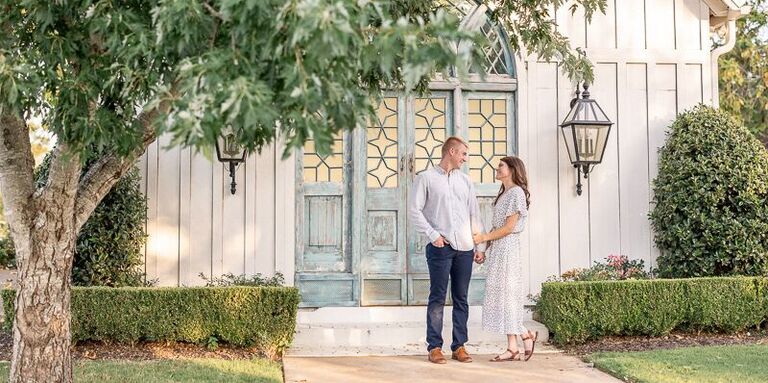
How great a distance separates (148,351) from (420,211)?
2.57 metres

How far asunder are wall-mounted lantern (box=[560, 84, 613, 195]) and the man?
228cm

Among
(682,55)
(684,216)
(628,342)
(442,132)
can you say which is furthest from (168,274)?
(682,55)

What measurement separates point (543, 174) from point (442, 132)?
1.14 m

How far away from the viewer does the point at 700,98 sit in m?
8.64

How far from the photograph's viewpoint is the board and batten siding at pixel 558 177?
811 cm

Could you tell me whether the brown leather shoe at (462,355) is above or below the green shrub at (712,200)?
below

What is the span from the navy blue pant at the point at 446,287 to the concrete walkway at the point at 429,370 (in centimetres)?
23

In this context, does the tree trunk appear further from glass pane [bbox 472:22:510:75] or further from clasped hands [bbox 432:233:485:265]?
glass pane [bbox 472:22:510:75]

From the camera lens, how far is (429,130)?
848 centimetres

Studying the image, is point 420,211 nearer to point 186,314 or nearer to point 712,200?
point 186,314

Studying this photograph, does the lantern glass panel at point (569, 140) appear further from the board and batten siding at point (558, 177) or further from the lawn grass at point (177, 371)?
the lawn grass at point (177, 371)

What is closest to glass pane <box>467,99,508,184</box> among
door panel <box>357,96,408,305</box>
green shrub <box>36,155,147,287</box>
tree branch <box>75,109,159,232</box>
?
→ door panel <box>357,96,408,305</box>

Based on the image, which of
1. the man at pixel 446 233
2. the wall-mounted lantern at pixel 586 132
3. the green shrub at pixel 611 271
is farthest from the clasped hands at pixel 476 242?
the wall-mounted lantern at pixel 586 132

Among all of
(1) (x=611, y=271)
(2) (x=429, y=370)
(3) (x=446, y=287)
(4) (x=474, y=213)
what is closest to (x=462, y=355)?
(2) (x=429, y=370)
